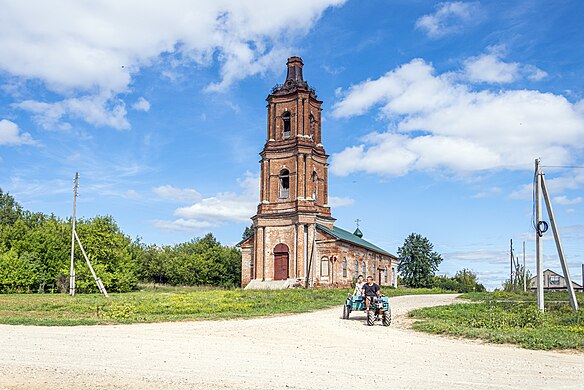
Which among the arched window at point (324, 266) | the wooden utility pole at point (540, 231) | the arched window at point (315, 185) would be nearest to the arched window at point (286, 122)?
the arched window at point (315, 185)

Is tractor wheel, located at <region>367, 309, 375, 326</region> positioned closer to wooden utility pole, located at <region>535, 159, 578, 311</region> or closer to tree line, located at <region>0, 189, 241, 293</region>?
wooden utility pole, located at <region>535, 159, 578, 311</region>

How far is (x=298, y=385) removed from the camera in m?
8.52

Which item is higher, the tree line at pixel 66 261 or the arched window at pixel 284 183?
the arched window at pixel 284 183

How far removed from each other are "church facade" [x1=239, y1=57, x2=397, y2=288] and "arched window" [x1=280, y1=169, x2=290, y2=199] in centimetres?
8

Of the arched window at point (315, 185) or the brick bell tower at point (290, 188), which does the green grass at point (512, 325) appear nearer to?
the brick bell tower at point (290, 188)

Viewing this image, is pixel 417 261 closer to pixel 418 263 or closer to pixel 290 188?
pixel 418 263

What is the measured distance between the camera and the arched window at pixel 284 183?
46.6m

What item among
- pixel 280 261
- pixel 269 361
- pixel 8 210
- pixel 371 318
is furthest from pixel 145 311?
pixel 8 210

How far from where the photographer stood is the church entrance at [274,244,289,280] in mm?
45375

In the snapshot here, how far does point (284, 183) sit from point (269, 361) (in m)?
36.9

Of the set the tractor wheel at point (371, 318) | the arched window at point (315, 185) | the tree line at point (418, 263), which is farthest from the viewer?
the tree line at point (418, 263)

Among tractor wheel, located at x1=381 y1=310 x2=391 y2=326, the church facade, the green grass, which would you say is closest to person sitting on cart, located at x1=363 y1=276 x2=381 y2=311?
tractor wheel, located at x1=381 y1=310 x2=391 y2=326

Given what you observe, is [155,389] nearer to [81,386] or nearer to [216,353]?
[81,386]

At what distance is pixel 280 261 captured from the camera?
150 feet
